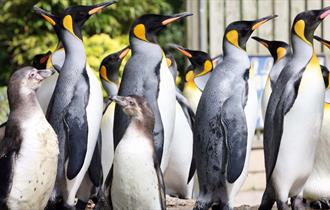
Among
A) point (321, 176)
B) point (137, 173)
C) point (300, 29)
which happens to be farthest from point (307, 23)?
point (137, 173)

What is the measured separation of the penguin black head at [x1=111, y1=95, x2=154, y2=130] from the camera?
6645 millimetres

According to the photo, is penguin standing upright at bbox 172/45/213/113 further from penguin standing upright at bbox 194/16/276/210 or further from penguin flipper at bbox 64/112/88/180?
penguin flipper at bbox 64/112/88/180

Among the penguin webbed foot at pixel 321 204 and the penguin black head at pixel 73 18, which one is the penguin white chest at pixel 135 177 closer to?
the penguin black head at pixel 73 18

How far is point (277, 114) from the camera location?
7590mm

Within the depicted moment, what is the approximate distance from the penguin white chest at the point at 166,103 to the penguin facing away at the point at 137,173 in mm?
1185

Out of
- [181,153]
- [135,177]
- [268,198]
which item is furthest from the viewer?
[181,153]

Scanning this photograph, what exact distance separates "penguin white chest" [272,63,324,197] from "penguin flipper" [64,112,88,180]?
1436mm

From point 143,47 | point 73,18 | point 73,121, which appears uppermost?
point 73,18

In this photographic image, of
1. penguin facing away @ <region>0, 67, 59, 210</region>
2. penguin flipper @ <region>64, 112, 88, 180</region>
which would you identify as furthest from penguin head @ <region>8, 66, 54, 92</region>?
penguin flipper @ <region>64, 112, 88, 180</region>

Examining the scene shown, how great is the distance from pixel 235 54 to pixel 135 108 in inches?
57.7

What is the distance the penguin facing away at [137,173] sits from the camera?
646 cm

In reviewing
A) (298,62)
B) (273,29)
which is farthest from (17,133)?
(273,29)

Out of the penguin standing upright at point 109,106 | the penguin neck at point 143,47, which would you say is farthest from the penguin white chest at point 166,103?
the penguin standing upright at point 109,106

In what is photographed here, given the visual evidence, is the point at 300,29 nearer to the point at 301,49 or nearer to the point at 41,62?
the point at 301,49
